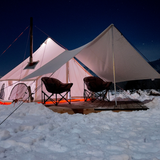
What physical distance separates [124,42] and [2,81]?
13.7ft

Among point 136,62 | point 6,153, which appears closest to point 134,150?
point 6,153

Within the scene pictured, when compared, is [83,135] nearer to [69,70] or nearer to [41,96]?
[41,96]

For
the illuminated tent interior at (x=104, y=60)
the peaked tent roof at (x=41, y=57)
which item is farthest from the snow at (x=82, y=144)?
the peaked tent roof at (x=41, y=57)

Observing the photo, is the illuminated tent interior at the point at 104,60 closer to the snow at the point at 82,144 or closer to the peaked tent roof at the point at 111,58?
the peaked tent roof at the point at 111,58

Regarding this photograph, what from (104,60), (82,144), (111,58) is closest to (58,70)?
(104,60)

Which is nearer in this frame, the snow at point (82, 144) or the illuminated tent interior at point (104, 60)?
the snow at point (82, 144)

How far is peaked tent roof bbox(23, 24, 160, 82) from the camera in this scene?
281 cm

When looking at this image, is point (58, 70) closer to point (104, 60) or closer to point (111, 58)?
point (104, 60)

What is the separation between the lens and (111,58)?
3580 millimetres

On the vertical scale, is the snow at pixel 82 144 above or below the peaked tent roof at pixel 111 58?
below

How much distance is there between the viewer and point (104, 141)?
4.23 ft

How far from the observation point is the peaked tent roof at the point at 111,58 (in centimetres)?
281

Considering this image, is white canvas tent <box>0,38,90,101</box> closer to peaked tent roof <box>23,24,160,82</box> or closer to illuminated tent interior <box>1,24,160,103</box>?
illuminated tent interior <box>1,24,160,103</box>

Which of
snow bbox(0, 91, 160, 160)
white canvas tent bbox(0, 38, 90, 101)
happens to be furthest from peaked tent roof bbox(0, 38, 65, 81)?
snow bbox(0, 91, 160, 160)
